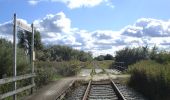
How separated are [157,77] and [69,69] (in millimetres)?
27059

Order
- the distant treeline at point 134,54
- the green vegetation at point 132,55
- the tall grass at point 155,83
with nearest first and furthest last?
the tall grass at point 155,83 → the distant treeline at point 134,54 → the green vegetation at point 132,55

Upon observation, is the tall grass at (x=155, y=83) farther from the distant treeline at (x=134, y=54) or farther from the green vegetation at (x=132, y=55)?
the green vegetation at (x=132, y=55)

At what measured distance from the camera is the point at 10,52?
29.5 metres

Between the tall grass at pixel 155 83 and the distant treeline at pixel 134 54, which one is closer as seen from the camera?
the tall grass at pixel 155 83

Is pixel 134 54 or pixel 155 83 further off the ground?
pixel 134 54

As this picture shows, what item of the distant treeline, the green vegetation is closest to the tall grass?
the distant treeline

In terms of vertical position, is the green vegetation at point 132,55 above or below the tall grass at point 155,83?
above

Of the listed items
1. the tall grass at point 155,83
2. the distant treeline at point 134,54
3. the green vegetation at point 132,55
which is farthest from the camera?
the green vegetation at point 132,55

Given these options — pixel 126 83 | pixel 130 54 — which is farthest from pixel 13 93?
pixel 130 54

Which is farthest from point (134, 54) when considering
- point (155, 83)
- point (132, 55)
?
point (155, 83)

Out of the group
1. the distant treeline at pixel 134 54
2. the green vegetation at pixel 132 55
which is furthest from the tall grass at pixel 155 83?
the green vegetation at pixel 132 55

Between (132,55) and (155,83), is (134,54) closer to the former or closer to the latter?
(132,55)

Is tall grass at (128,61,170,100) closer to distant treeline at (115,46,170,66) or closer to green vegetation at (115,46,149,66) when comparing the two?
distant treeline at (115,46,170,66)

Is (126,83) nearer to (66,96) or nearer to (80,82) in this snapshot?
(80,82)
